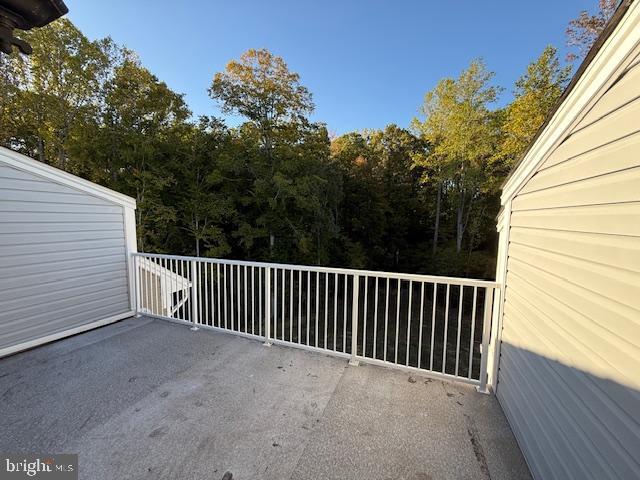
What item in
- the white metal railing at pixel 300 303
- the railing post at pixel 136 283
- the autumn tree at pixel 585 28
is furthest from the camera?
the autumn tree at pixel 585 28

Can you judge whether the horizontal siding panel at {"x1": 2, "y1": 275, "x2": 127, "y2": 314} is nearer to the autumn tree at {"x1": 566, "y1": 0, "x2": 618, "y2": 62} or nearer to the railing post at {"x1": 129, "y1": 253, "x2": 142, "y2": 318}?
the railing post at {"x1": 129, "y1": 253, "x2": 142, "y2": 318}

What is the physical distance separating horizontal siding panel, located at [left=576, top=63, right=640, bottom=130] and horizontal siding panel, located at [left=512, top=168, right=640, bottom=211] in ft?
0.87

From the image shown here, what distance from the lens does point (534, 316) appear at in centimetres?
170

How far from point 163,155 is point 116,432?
9.31 m

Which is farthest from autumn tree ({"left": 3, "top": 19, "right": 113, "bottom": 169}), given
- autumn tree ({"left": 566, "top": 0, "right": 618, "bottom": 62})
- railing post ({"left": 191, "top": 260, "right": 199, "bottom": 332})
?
autumn tree ({"left": 566, "top": 0, "right": 618, "bottom": 62})

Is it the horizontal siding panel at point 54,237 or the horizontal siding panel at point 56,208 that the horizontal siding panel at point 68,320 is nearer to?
the horizontal siding panel at point 54,237

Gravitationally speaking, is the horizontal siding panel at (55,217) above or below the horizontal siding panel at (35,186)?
below

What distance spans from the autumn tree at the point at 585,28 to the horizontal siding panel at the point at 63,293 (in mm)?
11923

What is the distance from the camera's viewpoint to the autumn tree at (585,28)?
23.6 ft

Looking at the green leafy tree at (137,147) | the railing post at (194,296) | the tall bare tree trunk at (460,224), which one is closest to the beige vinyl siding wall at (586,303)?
the railing post at (194,296)

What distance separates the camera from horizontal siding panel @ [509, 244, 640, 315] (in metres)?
0.95

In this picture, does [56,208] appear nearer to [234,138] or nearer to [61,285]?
[61,285]

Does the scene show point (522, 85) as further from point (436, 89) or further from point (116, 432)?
point (116, 432)

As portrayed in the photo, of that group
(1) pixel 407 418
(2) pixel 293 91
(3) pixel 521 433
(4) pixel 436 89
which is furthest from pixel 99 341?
(4) pixel 436 89
